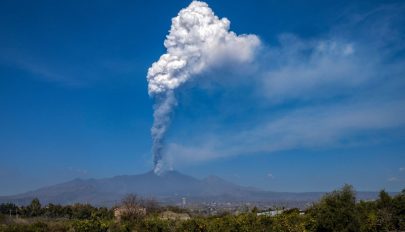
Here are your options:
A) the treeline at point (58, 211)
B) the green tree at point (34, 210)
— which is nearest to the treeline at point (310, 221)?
the treeline at point (58, 211)

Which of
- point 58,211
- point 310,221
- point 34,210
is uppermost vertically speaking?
point 34,210

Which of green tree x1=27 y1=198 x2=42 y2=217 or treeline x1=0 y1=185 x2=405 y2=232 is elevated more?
green tree x1=27 y1=198 x2=42 y2=217

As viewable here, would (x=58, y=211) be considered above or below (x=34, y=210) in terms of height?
below

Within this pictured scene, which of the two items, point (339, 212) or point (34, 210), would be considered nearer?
point (339, 212)

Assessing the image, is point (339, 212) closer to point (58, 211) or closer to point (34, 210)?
point (58, 211)

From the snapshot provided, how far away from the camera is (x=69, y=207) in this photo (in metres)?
88.1

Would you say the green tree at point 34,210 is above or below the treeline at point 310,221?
above

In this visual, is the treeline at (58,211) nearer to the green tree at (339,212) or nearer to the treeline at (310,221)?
the treeline at (310,221)

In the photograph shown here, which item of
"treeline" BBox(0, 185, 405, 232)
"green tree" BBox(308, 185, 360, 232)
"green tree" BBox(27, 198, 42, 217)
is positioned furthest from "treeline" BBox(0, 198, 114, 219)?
"green tree" BBox(308, 185, 360, 232)

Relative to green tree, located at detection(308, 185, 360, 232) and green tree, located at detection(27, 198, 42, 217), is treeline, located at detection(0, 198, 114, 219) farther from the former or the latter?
green tree, located at detection(308, 185, 360, 232)

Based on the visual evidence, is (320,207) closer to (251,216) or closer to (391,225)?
(251,216)

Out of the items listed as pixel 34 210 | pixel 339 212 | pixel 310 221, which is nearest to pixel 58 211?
pixel 34 210

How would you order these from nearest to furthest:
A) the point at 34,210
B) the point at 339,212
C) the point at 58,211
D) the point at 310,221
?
the point at 339,212 → the point at 310,221 → the point at 58,211 → the point at 34,210

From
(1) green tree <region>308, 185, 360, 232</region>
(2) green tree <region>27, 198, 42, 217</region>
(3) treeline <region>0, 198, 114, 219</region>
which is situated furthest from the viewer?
(2) green tree <region>27, 198, 42, 217</region>
